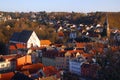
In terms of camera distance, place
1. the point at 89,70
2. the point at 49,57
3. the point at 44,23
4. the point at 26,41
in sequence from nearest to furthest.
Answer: the point at 89,70 < the point at 49,57 < the point at 26,41 < the point at 44,23

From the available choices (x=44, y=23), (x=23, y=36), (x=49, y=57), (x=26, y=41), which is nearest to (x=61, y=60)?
(x=49, y=57)

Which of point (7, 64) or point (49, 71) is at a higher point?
point (49, 71)

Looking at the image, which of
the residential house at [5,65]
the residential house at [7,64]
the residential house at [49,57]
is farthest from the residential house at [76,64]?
the residential house at [5,65]

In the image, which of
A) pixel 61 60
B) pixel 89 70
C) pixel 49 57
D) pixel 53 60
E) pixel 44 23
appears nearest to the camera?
pixel 89 70

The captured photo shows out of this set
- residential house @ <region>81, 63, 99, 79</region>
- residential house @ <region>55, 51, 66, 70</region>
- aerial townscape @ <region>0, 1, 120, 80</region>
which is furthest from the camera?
residential house @ <region>55, 51, 66, 70</region>

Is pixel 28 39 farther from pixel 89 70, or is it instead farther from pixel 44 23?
pixel 44 23

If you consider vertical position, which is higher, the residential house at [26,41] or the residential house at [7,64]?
the residential house at [26,41]

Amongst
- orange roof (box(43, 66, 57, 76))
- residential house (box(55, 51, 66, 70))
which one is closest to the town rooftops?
orange roof (box(43, 66, 57, 76))

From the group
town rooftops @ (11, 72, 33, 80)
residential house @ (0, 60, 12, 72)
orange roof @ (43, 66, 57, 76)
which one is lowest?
residential house @ (0, 60, 12, 72)

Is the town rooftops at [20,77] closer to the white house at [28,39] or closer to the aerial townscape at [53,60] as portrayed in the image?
the aerial townscape at [53,60]

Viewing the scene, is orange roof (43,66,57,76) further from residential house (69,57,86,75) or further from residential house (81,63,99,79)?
residential house (69,57,86,75)

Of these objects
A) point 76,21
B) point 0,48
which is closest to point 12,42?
point 0,48

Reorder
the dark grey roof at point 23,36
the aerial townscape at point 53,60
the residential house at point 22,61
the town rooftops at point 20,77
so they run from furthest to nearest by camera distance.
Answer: the dark grey roof at point 23,36 → the residential house at point 22,61 → the aerial townscape at point 53,60 → the town rooftops at point 20,77
